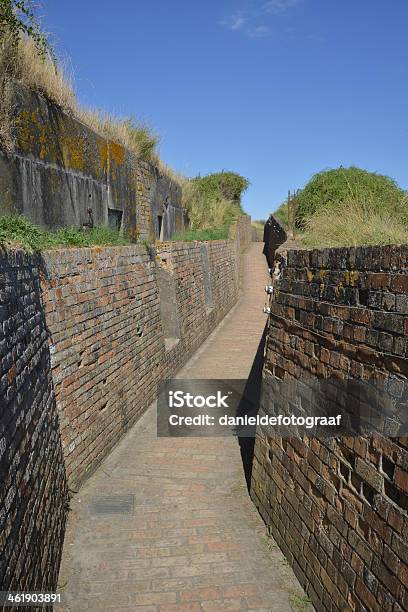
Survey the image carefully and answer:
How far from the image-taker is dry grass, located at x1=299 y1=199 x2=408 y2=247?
15.9 feet

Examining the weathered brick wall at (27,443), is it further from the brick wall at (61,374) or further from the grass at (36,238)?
the grass at (36,238)

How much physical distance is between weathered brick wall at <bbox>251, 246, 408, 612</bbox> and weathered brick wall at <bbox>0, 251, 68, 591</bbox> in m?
1.95

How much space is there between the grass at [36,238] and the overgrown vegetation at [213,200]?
37.9ft

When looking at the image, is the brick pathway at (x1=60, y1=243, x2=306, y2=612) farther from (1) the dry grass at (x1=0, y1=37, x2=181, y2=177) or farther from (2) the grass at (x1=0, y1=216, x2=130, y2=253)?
(1) the dry grass at (x1=0, y1=37, x2=181, y2=177)

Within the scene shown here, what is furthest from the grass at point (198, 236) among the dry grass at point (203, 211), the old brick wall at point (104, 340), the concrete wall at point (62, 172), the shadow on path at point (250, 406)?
the shadow on path at point (250, 406)

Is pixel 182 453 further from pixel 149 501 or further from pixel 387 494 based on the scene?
pixel 387 494

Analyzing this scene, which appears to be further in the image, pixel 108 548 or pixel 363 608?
pixel 108 548

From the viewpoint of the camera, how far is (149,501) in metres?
5.16

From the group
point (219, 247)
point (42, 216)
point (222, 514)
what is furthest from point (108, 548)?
point (219, 247)

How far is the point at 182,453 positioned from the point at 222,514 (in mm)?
1407

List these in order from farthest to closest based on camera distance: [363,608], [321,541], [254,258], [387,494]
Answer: [254,258] → [321,541] → [363,608] → [387,494]

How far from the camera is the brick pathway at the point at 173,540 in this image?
3.80m

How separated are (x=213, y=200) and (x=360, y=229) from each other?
837 inches

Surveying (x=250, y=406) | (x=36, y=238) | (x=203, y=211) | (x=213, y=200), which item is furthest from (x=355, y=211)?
(x=213, y=200)
